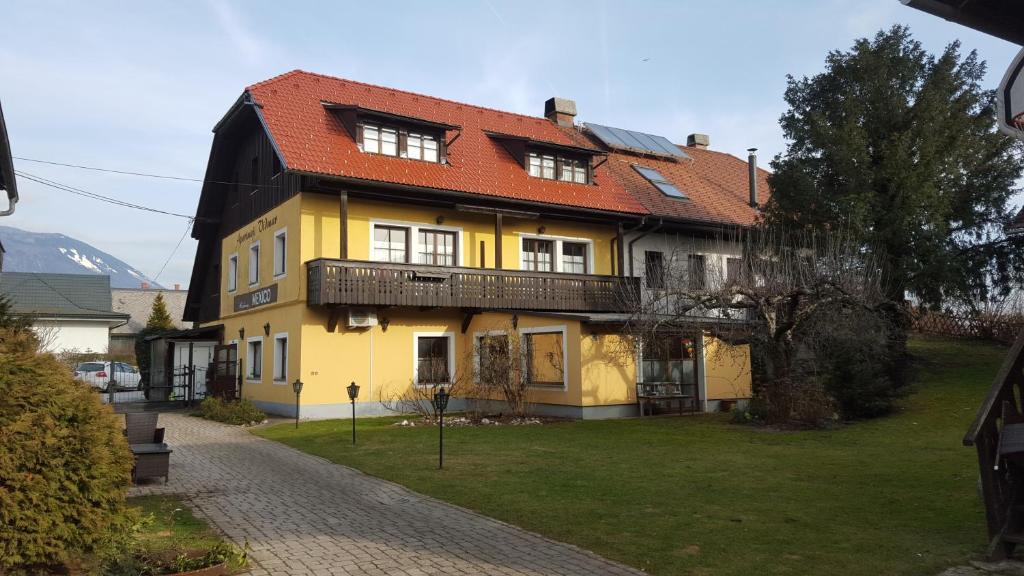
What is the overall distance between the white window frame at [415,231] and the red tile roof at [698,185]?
6.72m

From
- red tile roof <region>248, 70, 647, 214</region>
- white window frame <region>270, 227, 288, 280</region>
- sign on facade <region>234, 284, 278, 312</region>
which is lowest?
sign on facade <region>234, 284, 278, 312</region>

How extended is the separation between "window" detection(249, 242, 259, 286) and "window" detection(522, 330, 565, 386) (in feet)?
30.5

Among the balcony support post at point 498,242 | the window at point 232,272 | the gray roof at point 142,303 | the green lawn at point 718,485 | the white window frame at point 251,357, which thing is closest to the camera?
the green lawn at point 718,485

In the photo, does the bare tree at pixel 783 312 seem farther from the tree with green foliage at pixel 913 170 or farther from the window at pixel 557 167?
the window at pixel 557 167

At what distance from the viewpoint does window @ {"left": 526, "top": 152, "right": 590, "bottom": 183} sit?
82.2 feet

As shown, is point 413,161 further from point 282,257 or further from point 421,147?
point 282,257

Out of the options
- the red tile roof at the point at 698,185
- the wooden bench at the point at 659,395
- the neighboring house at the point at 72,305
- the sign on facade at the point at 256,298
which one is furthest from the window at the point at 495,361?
the neighboring house at the point at 72,305

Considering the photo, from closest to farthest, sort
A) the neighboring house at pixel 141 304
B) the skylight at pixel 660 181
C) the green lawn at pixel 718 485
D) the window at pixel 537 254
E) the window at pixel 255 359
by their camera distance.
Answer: the green lawn at pixel 718 485
the window at pixel 255 359
the window at pixel 537 254
the skylight at pixel 660 181
the neighboring house at pixel 141 304

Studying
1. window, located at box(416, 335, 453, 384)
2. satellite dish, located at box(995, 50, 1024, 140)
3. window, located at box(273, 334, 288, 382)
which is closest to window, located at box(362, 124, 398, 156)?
window, located at box(416, 335, 453, 384)

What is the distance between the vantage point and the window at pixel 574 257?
24922mm

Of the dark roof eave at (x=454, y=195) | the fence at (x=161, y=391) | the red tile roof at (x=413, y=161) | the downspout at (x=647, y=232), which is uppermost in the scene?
the red tile roof at (x=413, y=161)

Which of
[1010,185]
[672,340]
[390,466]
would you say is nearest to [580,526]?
[390,466]

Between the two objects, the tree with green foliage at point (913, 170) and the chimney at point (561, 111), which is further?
the chimney at point (561, 111)

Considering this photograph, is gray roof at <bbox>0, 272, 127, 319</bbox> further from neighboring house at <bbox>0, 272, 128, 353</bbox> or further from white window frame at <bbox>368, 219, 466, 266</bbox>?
white window frame at <bbox>368, 219, 466, 266</bbox>
